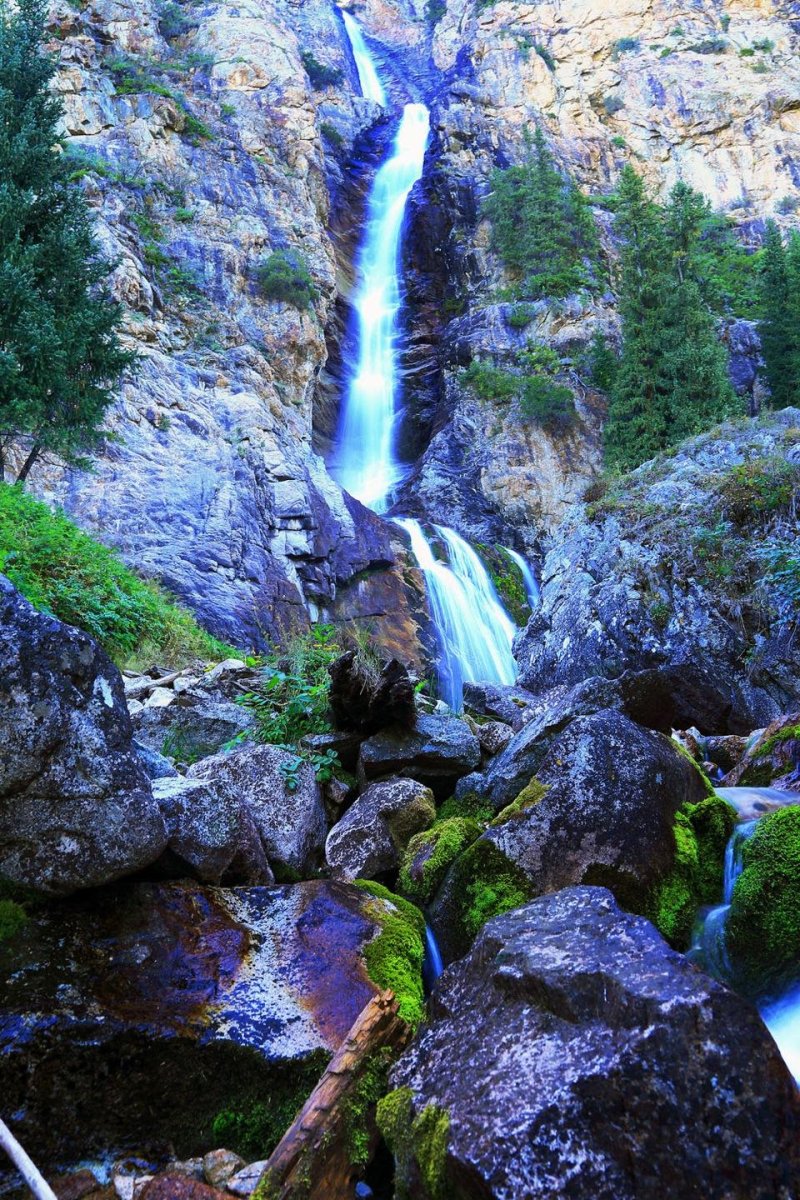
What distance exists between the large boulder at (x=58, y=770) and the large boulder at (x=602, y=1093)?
68.8 inches

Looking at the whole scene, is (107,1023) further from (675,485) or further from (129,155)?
(129,155)

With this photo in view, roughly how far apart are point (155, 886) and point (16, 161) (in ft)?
42.4

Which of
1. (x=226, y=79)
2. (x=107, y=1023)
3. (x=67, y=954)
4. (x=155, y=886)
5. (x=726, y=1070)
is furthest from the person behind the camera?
(x=226, y=79)

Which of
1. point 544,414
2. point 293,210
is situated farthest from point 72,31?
point 544,414

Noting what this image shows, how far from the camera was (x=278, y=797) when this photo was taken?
521 cm

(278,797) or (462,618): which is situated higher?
(278,797)

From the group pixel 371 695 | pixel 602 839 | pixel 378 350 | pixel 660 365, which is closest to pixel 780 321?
pixel 660 365

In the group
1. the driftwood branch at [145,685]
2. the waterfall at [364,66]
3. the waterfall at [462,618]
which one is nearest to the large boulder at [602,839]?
the driftwood branch at [145,685]

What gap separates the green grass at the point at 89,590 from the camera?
31.1 feet

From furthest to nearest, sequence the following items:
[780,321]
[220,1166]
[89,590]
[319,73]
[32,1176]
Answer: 1. [319,73]
2. [780,321]
3. [89,590]
4. [220,1166]
5. [32,1176]

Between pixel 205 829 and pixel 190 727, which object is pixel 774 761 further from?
pixel 190 727

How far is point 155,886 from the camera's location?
12.0 ft

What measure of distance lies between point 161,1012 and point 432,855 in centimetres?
214

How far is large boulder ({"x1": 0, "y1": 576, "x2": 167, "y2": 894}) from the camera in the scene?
3.20 metres
